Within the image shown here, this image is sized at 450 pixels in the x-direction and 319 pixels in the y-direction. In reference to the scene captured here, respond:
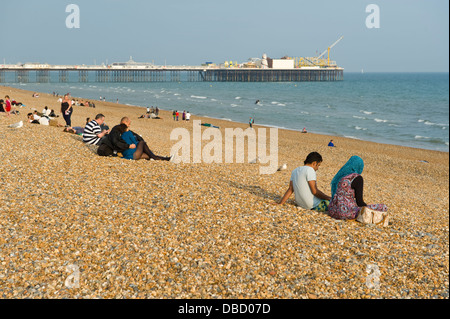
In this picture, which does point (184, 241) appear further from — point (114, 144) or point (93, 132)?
point (93, 132)

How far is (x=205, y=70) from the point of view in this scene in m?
114

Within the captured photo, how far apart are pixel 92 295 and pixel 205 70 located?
113063 mm

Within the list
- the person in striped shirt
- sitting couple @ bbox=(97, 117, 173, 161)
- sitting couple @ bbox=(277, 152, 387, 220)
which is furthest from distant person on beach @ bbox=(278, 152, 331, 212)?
the person in striped shirt

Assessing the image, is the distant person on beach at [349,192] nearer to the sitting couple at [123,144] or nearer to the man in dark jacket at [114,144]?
the sitting couple at [123,144]

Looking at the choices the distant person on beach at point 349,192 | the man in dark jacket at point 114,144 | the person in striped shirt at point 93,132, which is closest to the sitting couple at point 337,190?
the distant person on beach at point 349,192

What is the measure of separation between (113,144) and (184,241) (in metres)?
4.37

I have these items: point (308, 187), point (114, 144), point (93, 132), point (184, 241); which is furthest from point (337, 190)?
point (93, 132)

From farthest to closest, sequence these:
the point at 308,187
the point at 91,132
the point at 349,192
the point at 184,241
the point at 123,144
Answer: the point at 91,132
the point at 123,144
the point at 308,187
the point at 349,192
the point at 184,241

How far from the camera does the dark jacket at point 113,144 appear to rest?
8492 mm

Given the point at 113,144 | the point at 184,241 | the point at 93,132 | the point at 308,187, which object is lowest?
the point at 184,241

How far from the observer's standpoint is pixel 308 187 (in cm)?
619

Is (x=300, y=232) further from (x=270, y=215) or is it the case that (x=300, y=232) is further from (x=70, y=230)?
(x=70, y=230)

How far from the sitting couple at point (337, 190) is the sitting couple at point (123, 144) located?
3514mm
